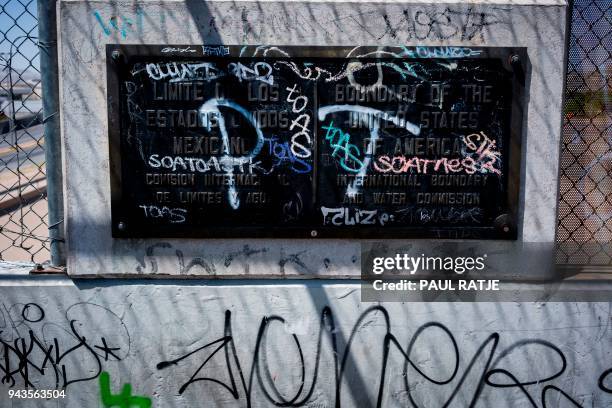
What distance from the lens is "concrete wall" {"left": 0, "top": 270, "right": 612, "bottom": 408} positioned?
10.4ft

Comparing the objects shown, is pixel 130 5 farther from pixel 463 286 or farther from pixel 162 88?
pixel 463 286

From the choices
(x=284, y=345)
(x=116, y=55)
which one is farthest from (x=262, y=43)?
(x=284, y=345)

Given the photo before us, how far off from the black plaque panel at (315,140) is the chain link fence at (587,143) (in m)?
0.48

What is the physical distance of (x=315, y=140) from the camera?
3.07m

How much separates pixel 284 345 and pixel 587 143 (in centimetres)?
208

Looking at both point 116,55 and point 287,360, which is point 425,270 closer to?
point 287,360

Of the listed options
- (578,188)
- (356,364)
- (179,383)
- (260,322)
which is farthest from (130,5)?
(578,188)

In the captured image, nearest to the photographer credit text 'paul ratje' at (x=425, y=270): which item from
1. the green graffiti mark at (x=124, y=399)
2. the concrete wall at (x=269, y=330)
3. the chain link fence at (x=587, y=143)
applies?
the concrete wall at (x=269, y=330)

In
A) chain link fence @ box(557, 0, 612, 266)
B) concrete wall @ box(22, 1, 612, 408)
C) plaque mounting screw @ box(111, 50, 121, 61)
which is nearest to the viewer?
plaque mounting screw @ box(111, 50, 121, 61)

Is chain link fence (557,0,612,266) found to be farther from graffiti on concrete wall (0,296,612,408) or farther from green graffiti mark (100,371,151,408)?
green graffiti mark (100,371,151,408)

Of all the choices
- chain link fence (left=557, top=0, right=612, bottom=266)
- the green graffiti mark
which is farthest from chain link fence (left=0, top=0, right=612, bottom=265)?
the green graffiti mark

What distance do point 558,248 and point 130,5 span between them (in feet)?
9.07

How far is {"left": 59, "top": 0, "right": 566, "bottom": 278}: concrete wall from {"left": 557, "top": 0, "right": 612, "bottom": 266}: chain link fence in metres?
0.31

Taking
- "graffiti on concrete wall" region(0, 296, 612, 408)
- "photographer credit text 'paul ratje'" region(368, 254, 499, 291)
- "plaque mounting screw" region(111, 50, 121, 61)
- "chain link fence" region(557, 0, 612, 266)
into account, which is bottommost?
"graffiti on concrete wall" region(0, 296, 612, 408)
